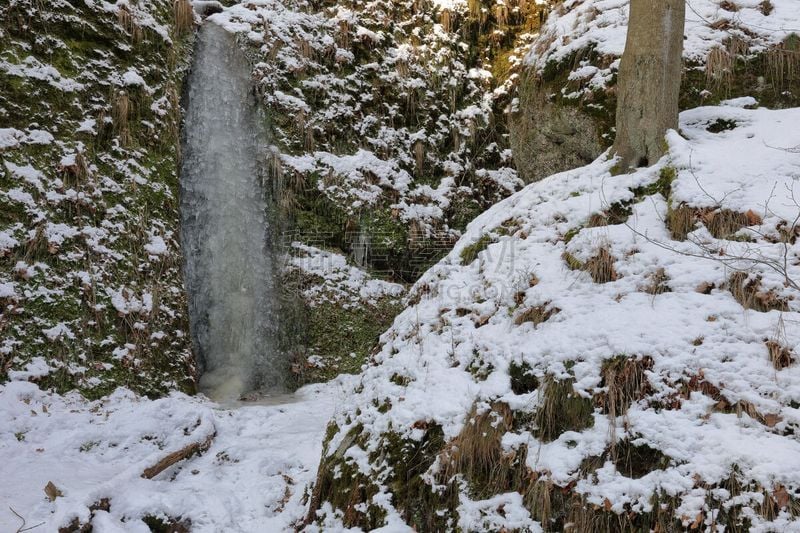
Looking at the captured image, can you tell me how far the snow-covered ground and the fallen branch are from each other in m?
0.04

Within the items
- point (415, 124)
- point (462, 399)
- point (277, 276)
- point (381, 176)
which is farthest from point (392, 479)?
point (415, 124)

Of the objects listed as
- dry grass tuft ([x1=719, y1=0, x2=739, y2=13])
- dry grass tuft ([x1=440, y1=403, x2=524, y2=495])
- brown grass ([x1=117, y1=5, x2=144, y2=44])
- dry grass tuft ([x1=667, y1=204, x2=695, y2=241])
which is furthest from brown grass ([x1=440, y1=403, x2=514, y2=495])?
brown grass ([x1=117, y1=5, x2=144, y2=44])

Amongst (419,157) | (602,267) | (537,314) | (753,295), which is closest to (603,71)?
(419,157)

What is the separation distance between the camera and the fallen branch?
412 cm

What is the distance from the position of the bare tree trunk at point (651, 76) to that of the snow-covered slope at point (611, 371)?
207mm

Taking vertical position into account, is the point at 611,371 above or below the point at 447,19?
below

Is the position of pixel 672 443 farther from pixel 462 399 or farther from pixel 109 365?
pixel 109 365

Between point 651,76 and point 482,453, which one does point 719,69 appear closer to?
point 651,76

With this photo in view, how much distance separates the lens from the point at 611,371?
305 cm

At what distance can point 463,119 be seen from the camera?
9.57 metres

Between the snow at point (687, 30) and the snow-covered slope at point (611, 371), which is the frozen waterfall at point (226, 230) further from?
the snow at point (687, 30)

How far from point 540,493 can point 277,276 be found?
18.9ft

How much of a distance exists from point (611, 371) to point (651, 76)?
2.88m

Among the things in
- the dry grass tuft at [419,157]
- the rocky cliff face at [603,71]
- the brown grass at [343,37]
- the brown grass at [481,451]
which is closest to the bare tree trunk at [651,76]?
the rocky cliff face at [603,71]
